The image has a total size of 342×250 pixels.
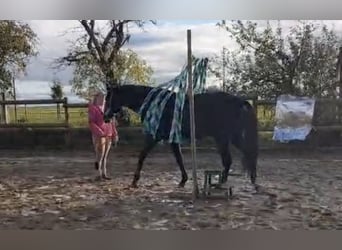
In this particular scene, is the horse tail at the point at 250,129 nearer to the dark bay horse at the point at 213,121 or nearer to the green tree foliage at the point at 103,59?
the dark bay horse at the point at 213,121

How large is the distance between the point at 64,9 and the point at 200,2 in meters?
0.65

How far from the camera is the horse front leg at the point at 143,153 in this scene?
273cm

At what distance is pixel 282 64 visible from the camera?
2.71 metres

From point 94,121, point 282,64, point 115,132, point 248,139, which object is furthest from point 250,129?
point 94,121

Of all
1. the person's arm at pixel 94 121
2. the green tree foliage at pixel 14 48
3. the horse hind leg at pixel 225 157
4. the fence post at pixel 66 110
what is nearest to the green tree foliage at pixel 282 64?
the horse hind leg at pixel 225 157

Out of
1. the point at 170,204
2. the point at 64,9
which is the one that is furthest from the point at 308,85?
the point at 64,9

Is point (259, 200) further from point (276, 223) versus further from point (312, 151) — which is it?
point (312, 151)

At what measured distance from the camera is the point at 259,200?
2689 mm

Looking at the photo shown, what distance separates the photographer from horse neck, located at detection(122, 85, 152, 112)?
274 cm

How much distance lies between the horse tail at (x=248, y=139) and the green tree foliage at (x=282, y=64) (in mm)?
93

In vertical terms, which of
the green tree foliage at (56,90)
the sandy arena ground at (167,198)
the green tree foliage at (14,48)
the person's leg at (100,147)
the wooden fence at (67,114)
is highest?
the green tree foliage at (14,48)

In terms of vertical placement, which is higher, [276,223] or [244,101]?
[244,101]

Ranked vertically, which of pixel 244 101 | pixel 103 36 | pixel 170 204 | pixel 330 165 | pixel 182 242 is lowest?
pixel 182 242

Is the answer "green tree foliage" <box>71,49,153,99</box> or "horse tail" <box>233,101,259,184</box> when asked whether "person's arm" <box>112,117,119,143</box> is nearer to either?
"green tree foliage" <box>71,49,153,99</box>
